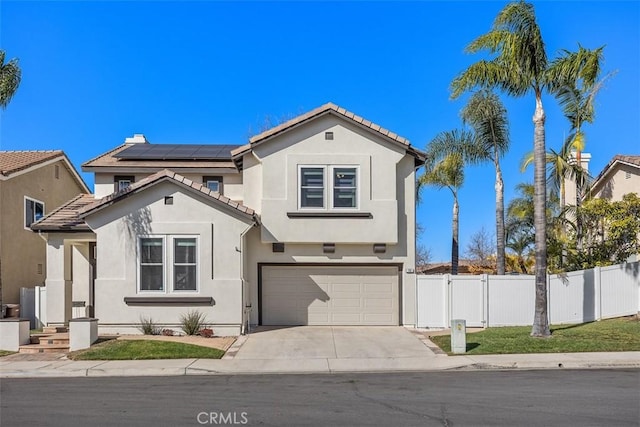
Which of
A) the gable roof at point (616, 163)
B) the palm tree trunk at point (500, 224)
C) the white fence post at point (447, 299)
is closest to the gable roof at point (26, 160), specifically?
the white fence post at point (447, 299)

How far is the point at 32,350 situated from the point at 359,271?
10.4 metres

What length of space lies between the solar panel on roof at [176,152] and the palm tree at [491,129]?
9976 mm

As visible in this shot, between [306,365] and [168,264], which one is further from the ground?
[168,264]

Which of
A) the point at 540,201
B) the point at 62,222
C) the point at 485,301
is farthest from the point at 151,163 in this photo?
the point at 540,201

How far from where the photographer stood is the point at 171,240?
18469 millimetres

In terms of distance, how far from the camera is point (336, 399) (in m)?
10.3

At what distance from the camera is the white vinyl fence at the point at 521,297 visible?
63.8ft

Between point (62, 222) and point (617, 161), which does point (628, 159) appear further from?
point (62, 222)

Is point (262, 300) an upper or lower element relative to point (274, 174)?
lower

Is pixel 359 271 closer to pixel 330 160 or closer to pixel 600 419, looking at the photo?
pixel 330 160

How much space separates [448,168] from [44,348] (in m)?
17.5

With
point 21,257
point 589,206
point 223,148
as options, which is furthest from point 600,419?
point 21,257

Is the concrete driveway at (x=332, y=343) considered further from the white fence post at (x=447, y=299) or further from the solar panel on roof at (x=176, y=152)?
the solar panel on roof at (x=176, y=152)

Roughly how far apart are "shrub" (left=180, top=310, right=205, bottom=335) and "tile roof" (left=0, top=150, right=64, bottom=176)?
1044 centimetres
